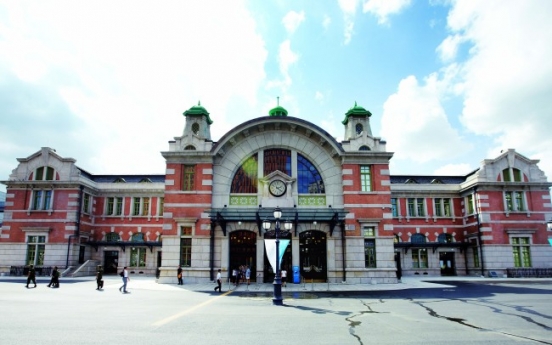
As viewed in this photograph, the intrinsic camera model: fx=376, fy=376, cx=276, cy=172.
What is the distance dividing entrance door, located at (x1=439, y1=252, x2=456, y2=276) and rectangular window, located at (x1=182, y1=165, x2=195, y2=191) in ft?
90.6

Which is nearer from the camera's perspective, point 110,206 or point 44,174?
point 44,174

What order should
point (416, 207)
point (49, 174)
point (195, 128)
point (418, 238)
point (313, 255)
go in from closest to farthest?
point (313, 255) → point (195, 128) → point (49, 174) → point (418, 238) → point (416, 207)

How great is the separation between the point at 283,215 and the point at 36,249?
2637cm

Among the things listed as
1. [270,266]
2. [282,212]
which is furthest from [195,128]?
[270,266]

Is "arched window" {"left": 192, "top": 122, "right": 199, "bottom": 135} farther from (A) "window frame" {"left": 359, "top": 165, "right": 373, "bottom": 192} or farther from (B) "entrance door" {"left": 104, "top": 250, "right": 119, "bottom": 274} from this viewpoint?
(B) "entrance door" {"left": 104, "top": 250, "right": 119, "bottom": 274}

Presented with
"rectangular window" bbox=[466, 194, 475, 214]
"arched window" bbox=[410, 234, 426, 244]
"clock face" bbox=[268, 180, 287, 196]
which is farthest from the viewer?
"arched window" bbox=[410, 234, 426, 244]

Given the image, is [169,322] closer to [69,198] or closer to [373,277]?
[373,277]

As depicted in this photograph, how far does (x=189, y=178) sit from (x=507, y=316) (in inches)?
907

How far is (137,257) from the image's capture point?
134 ft

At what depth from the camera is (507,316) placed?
42.2ft

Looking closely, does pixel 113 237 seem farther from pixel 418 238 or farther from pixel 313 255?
pixel 418 238

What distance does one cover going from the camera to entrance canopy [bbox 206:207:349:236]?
89.8ft

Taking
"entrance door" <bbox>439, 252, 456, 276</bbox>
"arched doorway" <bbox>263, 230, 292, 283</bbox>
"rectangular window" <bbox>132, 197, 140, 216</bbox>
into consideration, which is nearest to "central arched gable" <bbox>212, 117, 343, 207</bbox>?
"arched doorway" <bbox>263, 230, 292, 283</bbox>

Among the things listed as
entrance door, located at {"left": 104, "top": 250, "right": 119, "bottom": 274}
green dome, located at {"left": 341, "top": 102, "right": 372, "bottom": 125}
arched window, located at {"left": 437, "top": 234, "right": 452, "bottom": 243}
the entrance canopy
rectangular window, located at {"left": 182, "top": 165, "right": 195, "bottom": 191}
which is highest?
green dome, located at {"left": 341, "top": 102, "right": 372, "bottom": 125}
